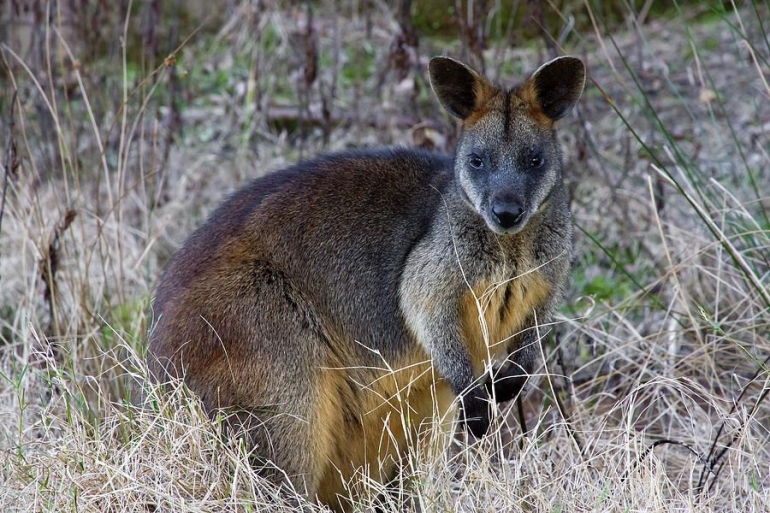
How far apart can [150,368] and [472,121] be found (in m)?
1.45

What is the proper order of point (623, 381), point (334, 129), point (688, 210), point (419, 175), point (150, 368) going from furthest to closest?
point (334, 129) < point (688, 210) < point (623, 381) < point (419, 175) < point (150, 368)

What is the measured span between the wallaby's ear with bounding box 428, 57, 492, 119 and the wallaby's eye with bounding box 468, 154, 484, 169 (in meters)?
0.23

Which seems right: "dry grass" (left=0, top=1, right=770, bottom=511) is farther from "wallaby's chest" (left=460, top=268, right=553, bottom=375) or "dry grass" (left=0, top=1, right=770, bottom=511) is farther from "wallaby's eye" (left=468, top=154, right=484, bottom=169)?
"wallaby's eye" (left=468, top=154, right=484, bottom=169)

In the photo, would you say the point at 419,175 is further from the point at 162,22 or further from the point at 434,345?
the point at 162,22

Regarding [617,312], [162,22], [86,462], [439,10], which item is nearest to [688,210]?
[617,312]

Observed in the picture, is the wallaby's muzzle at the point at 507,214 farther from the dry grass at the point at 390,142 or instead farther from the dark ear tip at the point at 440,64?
the dry grass at the point at 390,142

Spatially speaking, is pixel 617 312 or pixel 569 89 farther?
pixel 617 312

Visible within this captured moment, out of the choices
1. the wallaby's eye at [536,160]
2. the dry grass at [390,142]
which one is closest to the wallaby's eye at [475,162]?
the wallaby's eye at [536,160]

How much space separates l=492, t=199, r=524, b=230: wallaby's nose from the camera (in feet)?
10.9

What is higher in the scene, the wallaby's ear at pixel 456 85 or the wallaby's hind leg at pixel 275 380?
the wallaby's ear at pixel 456 85

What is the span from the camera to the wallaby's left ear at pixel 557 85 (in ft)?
11.5

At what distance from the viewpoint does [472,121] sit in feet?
12.0

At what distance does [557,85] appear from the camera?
11.8 ft

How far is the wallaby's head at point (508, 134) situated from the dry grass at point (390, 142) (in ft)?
1.30
